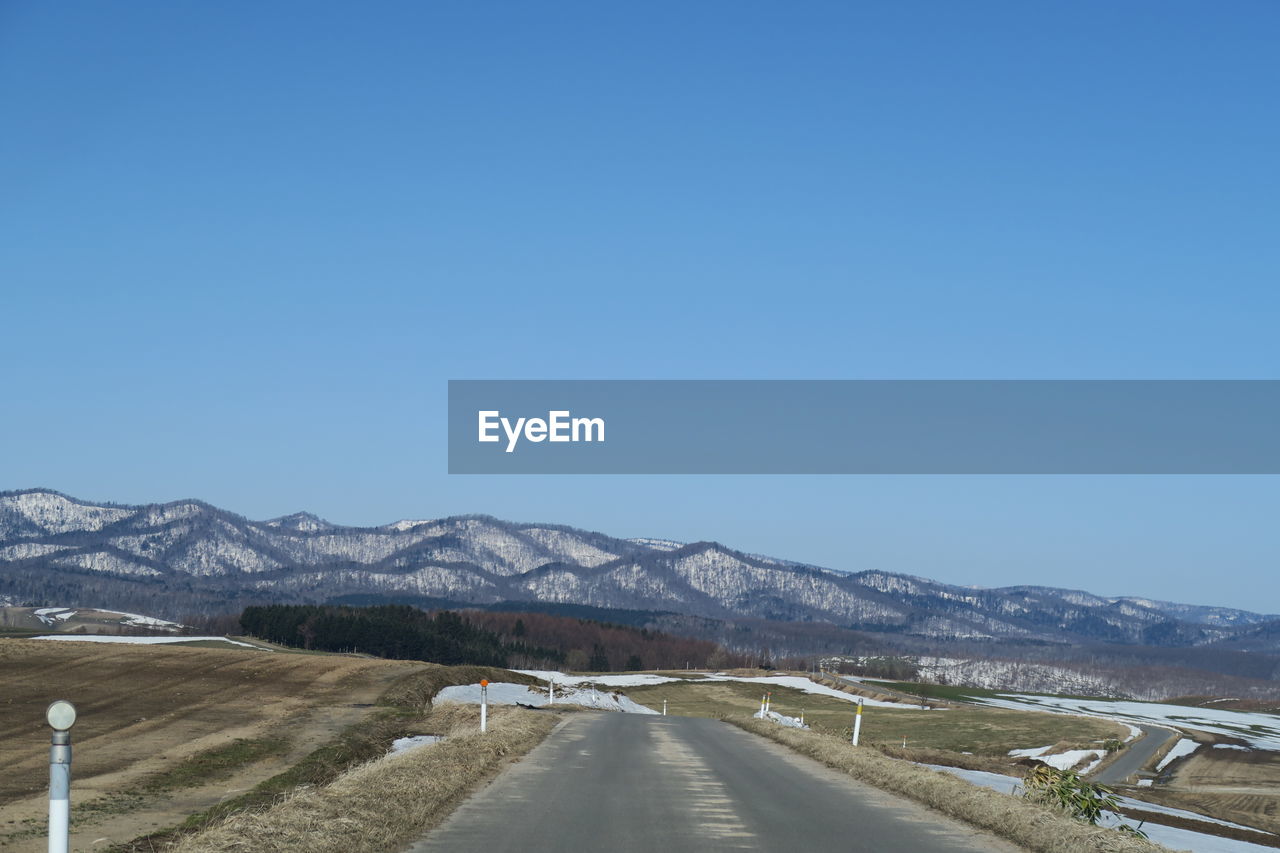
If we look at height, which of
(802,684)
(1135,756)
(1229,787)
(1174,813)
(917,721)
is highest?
(1174,813)

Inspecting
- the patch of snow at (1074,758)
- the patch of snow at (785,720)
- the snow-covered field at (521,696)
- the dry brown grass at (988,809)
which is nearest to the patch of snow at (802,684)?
the patch of snow at (1074,758)

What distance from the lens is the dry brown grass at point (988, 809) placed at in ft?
44.0

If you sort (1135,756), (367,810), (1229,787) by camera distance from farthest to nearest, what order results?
(1135,756) → (1229,787) → (367,810)

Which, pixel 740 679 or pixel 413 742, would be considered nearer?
pixel 413 742

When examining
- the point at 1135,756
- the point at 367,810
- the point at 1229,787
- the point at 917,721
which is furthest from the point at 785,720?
the point at 917,721

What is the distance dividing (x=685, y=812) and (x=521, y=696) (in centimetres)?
4960

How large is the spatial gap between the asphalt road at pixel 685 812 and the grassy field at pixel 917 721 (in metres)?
43.5

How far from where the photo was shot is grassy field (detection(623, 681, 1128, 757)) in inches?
3246

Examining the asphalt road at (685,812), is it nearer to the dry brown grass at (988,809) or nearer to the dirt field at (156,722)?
the dry brown grass at (988,809)

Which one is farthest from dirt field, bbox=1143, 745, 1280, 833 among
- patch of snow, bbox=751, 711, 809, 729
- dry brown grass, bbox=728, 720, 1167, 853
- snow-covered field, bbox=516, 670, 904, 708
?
snow-covered field, bbox=516, 670, 904, 708

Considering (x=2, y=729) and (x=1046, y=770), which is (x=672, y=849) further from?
(x=2, y=729)

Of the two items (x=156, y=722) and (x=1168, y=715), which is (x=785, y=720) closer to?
(x=156, y=722)

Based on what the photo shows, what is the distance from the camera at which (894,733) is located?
86.1 m

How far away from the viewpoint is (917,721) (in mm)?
102688
